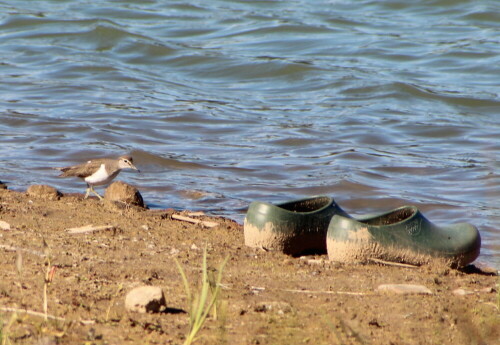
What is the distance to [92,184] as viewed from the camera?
756 centimetres

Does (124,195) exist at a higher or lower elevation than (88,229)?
lower

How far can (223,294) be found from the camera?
399 cm

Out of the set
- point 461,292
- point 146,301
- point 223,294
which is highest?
point 146,301

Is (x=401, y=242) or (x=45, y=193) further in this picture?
(x=45, y=193)

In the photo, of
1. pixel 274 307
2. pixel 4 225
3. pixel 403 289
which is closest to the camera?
pixel 274 307

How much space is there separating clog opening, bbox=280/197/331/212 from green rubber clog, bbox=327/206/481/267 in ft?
1.63

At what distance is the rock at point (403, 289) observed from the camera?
4.26 m

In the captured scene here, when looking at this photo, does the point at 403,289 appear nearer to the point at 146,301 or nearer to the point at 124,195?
the point at 146,301

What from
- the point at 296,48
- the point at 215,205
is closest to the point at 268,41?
the point at 296,48

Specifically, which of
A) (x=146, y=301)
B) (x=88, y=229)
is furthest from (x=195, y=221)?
(x=146, y=301)

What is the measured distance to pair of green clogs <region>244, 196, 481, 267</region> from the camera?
16.0 ft

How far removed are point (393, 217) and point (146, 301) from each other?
212 cm

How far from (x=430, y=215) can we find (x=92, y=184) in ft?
9.71

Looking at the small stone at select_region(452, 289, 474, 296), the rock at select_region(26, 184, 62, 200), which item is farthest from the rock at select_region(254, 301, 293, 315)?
the rock at select_region(26, 184, 62, 200)
